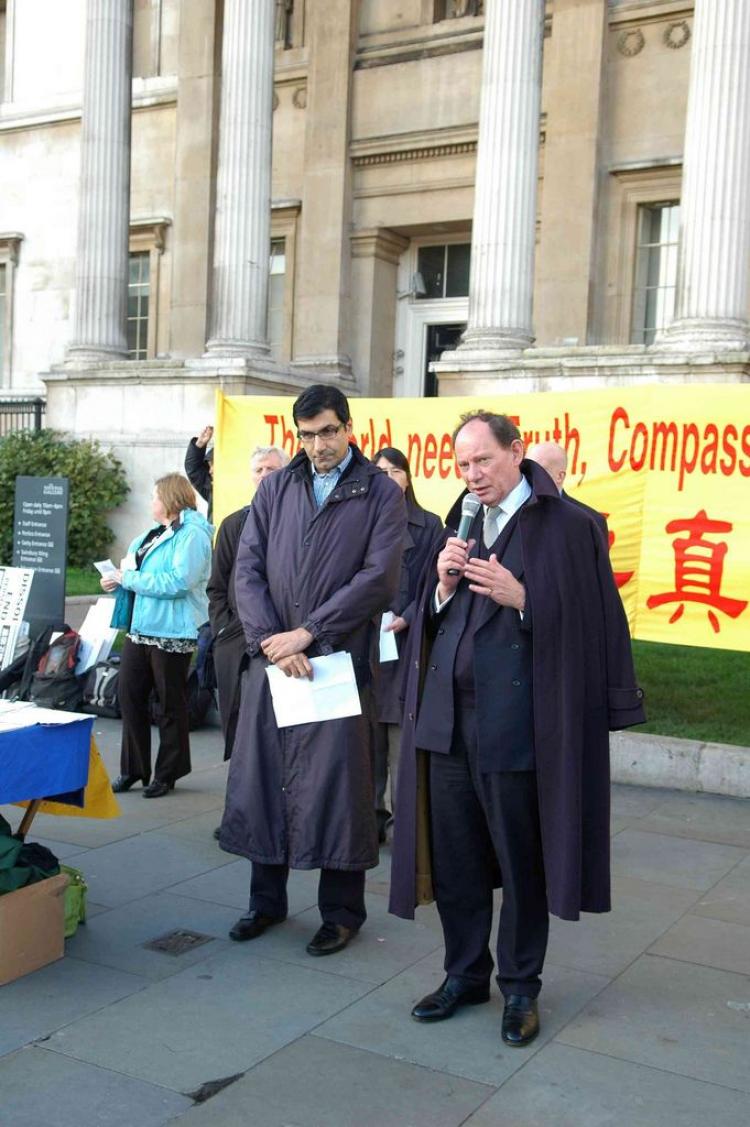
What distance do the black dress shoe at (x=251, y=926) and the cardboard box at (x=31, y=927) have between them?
684 millimetres

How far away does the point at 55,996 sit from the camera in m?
4.43

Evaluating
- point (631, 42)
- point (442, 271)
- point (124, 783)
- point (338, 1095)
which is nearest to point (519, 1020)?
point (338, 1095)

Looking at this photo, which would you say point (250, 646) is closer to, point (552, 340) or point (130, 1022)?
point (130, 1022)

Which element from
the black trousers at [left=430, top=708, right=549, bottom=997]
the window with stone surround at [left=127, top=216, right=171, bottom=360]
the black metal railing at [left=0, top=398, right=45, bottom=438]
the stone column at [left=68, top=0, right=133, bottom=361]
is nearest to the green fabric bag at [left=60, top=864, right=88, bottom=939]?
the black trousers at [left=430, top=708, right=549, bottom=997]

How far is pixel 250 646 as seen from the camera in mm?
4973

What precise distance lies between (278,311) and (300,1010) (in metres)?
16.5

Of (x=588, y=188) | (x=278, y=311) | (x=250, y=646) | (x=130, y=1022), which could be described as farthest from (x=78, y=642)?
(x=278, y=311)

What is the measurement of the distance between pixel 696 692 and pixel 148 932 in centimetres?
587

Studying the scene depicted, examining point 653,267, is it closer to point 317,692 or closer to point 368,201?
point 368,201

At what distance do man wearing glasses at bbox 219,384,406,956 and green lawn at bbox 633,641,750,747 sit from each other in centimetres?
391

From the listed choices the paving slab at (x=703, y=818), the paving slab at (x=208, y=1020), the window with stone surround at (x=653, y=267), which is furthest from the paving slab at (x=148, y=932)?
the window with stone surround at (x=653, y=267)

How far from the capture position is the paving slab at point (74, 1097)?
11.7 ft

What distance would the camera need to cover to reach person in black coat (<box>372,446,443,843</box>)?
629 centimetres

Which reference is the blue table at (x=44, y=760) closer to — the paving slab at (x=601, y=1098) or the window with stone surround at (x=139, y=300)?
the paving slab at (x=601, y=1098)
